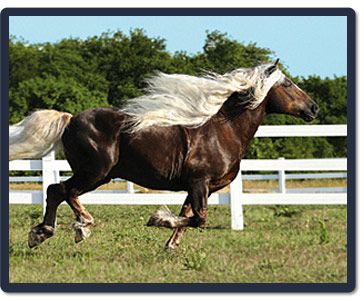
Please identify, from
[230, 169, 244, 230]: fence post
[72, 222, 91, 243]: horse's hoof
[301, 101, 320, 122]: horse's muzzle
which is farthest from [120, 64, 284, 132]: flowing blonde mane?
[230, 169, 244, 230]: fence post

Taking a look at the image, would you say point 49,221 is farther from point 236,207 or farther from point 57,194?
point 236,207

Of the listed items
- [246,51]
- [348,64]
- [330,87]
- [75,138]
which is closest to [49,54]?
[246,51]

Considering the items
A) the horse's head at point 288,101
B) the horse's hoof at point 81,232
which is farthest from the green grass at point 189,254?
the horse's head at point 288,101

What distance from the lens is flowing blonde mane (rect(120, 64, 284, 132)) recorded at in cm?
715

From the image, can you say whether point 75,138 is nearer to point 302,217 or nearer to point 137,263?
point 137,263

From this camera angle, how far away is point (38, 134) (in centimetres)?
738

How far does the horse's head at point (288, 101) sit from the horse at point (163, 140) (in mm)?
101

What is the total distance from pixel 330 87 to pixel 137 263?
22.5 feet

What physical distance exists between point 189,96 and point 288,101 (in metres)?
0.96

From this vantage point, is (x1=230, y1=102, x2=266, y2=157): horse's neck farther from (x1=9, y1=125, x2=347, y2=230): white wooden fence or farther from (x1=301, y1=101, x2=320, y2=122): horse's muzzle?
(x1=9, y1=125, x2=347, y2=230): white wooden fence

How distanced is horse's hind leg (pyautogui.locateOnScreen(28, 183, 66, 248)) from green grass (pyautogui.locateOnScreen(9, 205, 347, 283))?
161mm

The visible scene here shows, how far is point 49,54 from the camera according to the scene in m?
20.3

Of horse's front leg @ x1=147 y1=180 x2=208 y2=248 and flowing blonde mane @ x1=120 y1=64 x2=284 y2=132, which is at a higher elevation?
flowing blonde mane @ x1=120 y1=64 x2=284 y2=132

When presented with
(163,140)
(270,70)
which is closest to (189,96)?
(163,140)
